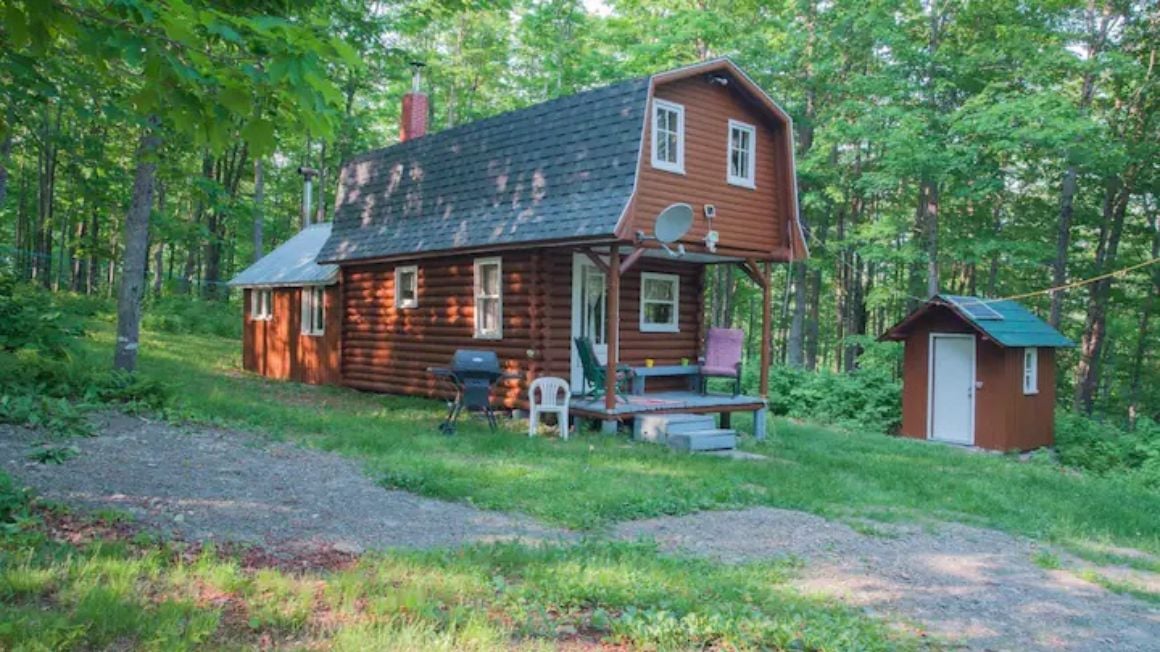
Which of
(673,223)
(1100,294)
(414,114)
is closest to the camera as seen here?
(673,223)

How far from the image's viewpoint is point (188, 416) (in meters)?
10.2

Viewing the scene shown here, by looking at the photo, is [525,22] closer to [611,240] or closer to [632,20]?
[632,20]

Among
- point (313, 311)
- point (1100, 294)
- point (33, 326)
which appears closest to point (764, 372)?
point (313, 311)

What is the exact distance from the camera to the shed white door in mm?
16250

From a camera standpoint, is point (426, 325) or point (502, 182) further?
point (426, 325)

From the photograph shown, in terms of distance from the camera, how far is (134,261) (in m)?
12.0

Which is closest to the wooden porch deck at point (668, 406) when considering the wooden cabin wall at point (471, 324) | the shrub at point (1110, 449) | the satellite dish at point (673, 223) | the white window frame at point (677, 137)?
the wooden cabin wall at point (471, 324)

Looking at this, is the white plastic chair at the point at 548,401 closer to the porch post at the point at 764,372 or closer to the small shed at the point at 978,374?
the porch post at the point at 764,372

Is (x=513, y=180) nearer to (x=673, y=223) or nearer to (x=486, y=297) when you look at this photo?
(x=486, y=297)

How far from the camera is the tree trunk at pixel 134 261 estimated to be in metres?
11.8

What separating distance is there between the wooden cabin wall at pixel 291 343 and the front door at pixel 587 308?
21.8 ft

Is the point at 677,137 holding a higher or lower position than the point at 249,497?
higher

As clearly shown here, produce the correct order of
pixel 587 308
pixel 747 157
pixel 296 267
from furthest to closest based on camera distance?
pixel 296 267 → pixel 747 157 → pixel 587 308

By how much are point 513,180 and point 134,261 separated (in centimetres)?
582
